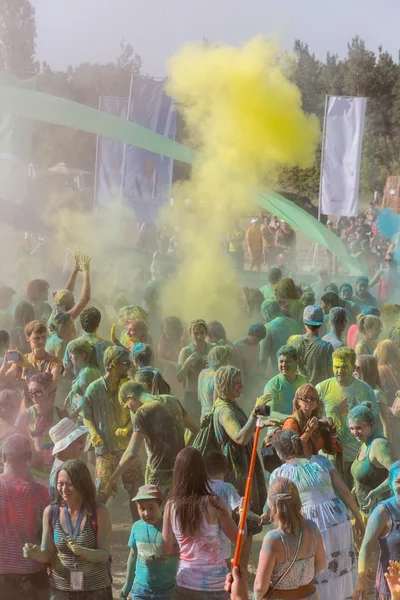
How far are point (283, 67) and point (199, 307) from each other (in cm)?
581

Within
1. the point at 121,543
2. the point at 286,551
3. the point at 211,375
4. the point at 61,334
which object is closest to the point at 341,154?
the point at 61,334

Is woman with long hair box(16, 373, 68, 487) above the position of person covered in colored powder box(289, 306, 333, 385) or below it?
below

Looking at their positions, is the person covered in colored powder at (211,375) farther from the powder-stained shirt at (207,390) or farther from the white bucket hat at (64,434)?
the white bucket hat at (64,434)

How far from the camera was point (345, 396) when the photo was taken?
19.9 ft

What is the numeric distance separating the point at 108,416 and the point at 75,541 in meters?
2.03

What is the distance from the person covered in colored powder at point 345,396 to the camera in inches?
233

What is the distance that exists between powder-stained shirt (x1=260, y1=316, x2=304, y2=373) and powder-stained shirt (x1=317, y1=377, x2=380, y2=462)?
1.87 metres

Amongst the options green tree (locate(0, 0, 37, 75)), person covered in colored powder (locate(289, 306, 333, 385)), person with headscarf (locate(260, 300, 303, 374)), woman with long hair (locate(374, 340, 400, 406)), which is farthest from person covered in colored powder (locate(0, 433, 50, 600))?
green tree (locate(0, 0, 37, 75))

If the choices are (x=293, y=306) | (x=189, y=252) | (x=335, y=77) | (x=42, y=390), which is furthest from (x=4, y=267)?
(x=335, y=77)

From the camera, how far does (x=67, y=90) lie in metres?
23.1

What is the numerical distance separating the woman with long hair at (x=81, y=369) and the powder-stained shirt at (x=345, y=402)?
1.68 metres

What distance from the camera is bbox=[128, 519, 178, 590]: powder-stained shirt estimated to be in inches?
177

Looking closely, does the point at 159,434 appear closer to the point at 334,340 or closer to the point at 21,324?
the point at 334,340

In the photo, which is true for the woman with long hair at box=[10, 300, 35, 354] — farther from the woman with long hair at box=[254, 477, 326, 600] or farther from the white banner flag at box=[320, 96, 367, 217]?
the white banner flag at box=[320, 96, 367, 217]
